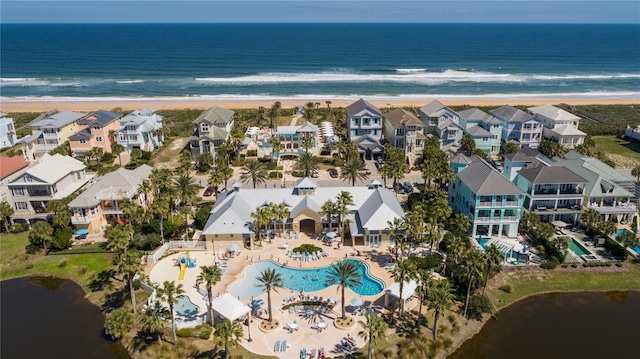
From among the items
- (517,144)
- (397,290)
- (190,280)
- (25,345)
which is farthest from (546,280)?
(25,345)

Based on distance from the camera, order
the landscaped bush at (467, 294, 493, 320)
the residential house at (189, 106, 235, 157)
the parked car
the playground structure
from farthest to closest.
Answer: the residential house at (189, 106, 235, 157) < the parked car < the playground structure < the landscaped bush at (467, 294, 493, 320)

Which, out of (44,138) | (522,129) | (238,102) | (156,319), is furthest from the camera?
(238,102)

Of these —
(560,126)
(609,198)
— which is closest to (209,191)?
(609,198)

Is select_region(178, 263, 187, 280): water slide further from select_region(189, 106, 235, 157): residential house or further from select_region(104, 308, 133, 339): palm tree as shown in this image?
select_region(189, 106, 235, 157): residential house

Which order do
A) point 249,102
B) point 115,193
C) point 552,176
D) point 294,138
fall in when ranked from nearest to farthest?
point 552,176, point 115,193, point 294,138, point 249,102

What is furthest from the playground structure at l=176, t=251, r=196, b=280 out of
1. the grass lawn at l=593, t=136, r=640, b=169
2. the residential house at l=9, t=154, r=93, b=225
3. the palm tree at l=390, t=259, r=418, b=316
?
the grass lawn at l=593, t=136, r=640, b=169

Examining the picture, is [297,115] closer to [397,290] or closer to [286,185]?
[286,185]

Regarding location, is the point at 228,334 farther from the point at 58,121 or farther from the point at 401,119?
the point at 58,121

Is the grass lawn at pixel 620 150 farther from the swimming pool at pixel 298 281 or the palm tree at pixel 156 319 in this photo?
the palm tree at pixel 156 319
